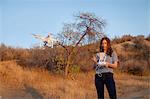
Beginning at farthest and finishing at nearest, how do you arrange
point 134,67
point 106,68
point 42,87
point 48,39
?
1. point 134,67
2. point 48,39
3. point 42,87
4. point 106,68

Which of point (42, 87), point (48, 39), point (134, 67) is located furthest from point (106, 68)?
point (134, 67)

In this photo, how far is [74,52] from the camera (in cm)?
2014

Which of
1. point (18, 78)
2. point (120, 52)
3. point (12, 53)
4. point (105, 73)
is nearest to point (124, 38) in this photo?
point (120, 52)

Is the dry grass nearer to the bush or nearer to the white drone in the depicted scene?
the white drone

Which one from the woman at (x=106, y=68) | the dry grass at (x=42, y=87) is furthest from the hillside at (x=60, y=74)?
the woman at (x=106, y=68)

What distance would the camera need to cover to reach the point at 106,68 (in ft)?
25.6

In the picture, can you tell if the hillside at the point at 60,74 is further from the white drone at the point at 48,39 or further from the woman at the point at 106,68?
the woman at the point at 106,68

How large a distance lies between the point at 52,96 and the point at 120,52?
20710mm

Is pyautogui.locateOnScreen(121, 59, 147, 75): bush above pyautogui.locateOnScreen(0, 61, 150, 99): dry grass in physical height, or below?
above

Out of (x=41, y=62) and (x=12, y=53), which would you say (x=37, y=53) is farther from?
(x=12, y=53)

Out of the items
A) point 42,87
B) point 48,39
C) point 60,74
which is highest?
point 48,39

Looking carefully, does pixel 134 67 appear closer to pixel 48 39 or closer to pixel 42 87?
pixel 48 39

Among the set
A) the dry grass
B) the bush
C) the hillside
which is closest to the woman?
the hillside

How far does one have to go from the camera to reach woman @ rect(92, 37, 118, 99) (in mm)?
7805
